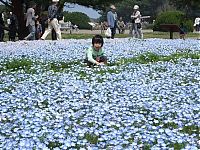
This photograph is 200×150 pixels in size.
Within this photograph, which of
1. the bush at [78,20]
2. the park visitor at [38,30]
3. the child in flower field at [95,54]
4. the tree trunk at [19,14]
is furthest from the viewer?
the bush at [78,20]

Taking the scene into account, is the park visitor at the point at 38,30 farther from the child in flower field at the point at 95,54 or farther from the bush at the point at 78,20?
the bush at the point at 78,20

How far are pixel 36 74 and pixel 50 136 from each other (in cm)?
420

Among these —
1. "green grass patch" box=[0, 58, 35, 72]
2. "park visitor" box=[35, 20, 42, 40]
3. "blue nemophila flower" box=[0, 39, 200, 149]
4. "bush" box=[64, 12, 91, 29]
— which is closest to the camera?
"blue nemophila flower" box=[0, 39, 200, 149]

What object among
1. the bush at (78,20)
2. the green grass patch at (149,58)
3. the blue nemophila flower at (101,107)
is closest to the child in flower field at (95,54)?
the blue nemophila flower at (101,107)

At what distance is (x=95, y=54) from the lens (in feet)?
29.2

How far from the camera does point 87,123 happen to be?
4.64 metres

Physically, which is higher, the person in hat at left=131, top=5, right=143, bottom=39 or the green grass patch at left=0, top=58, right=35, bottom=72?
the person in hat at left=131, top=5, right=143, bottom=39

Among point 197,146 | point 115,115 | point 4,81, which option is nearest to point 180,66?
point 4,81

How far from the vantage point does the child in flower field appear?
8742mm

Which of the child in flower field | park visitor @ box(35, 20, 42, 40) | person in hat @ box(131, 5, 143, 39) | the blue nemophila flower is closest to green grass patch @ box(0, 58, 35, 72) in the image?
the blue nemophila flower

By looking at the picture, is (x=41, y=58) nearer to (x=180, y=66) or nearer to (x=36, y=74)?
(x=36, y=74)

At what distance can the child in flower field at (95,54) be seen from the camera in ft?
28.7

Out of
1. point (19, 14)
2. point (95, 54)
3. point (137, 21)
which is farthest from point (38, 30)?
point (95, 54)

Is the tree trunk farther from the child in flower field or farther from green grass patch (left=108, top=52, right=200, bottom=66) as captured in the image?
the child in flower field
